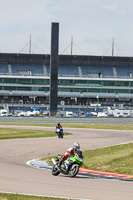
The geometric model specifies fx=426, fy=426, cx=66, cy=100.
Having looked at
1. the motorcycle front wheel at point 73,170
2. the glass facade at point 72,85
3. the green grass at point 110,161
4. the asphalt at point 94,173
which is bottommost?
the green grass at point 110,161

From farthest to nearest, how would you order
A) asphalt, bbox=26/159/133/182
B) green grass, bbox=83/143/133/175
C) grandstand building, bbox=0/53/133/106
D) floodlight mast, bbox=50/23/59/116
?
grandstand building, bbox=0/53/133/106 → floodlight mast, bbox=50/23/59/116 → green grass, bbox=83/143/133/175 → asphalt, bbox=26/159/133/182

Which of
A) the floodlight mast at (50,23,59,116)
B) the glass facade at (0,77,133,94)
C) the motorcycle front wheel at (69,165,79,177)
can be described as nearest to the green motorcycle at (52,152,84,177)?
the motorcycle front wheel at (69,165,79,177)

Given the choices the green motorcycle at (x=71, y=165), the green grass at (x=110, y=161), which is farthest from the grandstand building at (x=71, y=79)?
the green motorcycle at (x=71, y=165)

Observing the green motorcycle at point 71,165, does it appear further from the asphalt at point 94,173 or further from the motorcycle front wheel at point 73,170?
the asphalt at point 94,173

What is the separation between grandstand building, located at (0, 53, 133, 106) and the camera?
120000mm

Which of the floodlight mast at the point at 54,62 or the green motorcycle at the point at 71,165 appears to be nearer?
the green motorcycle at the point at 71,165

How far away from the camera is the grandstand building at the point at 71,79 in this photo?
120 metres

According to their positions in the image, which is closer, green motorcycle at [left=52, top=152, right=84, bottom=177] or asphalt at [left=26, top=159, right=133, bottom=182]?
green motorcycle at [left=52, top=152, right=84, bottom=177]

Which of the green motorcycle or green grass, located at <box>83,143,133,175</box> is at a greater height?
the green motorcycle

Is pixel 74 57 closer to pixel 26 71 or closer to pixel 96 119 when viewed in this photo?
pixel 26 71

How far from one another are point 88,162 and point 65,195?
9.97m

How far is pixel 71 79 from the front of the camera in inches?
4749

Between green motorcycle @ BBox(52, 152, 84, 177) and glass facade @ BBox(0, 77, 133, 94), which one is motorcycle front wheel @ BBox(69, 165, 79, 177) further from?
glass facade @ BBox(0, 77, 133, 94)

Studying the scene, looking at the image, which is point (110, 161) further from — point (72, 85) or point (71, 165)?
point (72, 85)
